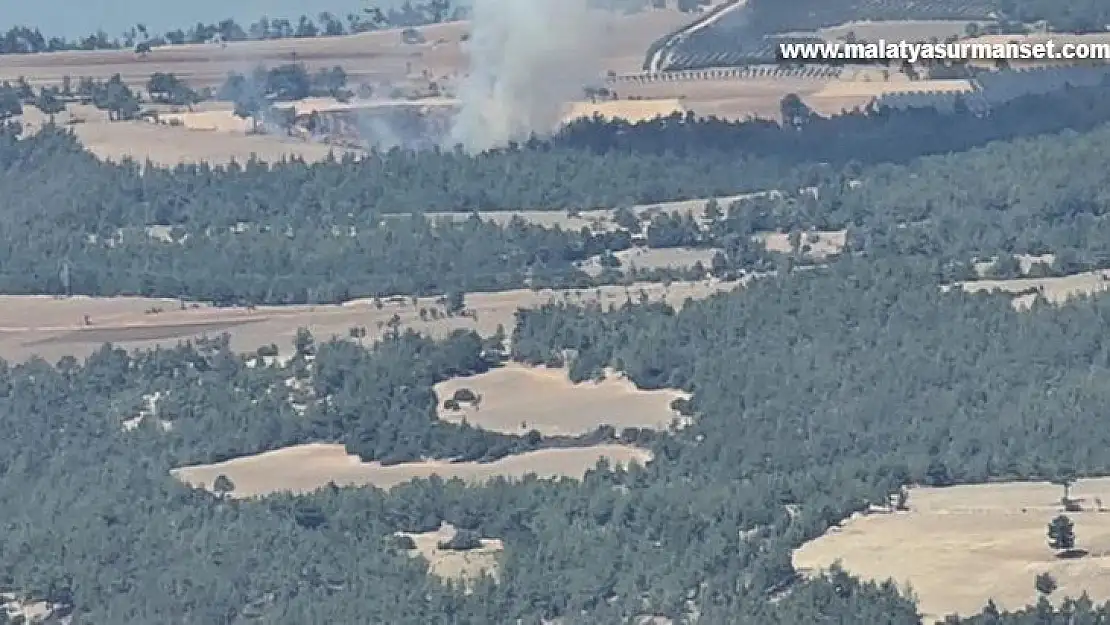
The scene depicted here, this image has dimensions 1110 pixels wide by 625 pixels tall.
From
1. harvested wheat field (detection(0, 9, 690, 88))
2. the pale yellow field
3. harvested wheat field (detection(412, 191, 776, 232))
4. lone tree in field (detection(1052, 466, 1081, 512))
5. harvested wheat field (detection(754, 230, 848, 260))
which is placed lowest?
lone tree in field (detection(1052, 466, 1081, 512))

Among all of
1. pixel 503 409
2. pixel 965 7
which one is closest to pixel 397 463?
pixel 503 409

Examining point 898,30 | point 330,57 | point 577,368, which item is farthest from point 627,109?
point 577,368

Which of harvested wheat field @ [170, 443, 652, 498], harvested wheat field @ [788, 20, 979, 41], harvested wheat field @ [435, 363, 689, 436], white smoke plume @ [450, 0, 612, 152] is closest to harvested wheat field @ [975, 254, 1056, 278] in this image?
harvested wheat field @ [788, 20, 979, 41]

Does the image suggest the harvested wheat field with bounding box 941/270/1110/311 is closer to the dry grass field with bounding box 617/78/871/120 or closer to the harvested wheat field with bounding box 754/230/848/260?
the harvested wheat field with bounding box 754/230/848/260

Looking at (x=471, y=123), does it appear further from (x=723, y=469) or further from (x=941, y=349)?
(x=723, y=469)

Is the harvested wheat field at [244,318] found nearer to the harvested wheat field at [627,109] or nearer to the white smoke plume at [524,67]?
the white smoke plume at [524,67]
